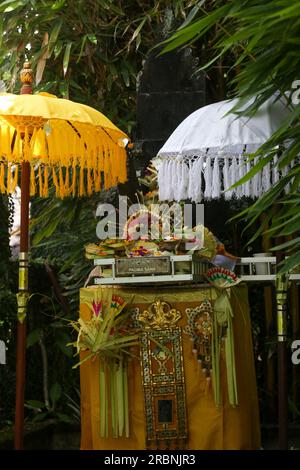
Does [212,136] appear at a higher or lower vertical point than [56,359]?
higher

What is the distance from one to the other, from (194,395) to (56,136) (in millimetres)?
1732

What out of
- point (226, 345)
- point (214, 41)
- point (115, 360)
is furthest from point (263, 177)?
point (214, 41)

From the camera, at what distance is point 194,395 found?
5723mm

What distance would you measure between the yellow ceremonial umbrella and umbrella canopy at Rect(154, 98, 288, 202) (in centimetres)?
38

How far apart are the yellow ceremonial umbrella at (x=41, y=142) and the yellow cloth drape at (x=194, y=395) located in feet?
1.75

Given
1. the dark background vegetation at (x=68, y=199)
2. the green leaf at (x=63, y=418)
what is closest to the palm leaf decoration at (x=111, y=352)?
the dark background vegetation at (x=68, y=199)

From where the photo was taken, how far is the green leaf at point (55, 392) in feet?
25.7

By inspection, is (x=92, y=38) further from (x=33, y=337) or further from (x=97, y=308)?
(x=97, y=308)

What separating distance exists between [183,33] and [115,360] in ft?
7.45

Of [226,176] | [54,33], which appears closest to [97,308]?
[226,176]

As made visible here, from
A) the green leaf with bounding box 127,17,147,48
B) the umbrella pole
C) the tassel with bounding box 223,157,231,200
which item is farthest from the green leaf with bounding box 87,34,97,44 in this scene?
the tassel with bounding box 223,157,231,200

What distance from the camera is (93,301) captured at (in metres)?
5.79

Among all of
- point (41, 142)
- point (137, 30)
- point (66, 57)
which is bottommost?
point (41, 142)

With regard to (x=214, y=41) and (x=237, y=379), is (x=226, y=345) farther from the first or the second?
(x=214, y=41)
